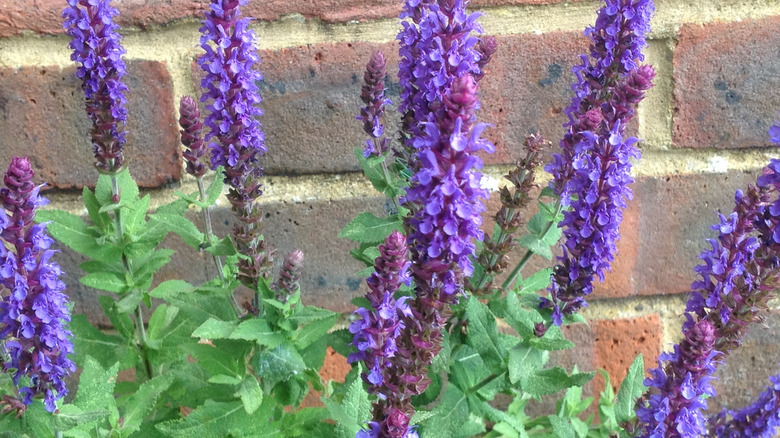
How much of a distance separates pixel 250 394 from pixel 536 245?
45cm

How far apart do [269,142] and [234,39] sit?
1.41ft

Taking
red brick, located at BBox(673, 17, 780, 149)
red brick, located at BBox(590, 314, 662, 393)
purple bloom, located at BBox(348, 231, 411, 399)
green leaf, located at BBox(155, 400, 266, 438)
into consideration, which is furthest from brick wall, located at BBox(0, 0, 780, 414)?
purple bloom, located at BBox(348, 231, 411, 399)

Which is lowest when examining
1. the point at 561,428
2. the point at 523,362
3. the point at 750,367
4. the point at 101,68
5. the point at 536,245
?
the point at 750,367

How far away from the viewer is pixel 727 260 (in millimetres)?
746

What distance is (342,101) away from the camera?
1.23 meters

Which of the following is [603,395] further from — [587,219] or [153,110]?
[153,110]

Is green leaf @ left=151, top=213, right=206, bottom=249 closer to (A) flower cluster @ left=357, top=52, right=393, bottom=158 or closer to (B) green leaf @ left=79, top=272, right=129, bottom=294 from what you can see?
(B) green leaf @ left=79, top=272, right=129, bottom=294

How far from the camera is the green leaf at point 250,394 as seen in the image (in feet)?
2.73

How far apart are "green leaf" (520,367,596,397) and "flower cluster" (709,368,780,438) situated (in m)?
0.22

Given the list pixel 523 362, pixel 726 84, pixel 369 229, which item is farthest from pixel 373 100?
pixel 726 84

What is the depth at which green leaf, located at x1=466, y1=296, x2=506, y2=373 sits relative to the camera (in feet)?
2.83

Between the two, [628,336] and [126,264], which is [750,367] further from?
[126,264]

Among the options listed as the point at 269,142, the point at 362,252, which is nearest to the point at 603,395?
the point at 362,252

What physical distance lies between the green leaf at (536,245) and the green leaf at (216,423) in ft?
1.39
